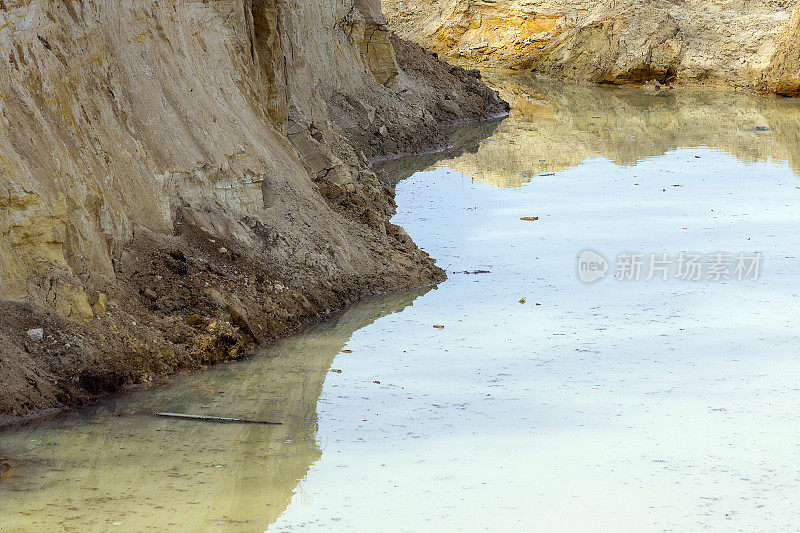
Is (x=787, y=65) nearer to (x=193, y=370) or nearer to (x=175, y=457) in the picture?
(x=193, y=370)

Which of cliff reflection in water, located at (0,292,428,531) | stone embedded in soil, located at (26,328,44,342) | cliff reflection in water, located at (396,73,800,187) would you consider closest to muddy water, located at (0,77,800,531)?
cliff reflection in water, located at (0,292,428,531)

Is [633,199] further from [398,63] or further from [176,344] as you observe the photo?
[398,63]

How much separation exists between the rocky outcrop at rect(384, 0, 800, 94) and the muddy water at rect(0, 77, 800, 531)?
16691 millimetres

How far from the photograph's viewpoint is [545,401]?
6535 mm

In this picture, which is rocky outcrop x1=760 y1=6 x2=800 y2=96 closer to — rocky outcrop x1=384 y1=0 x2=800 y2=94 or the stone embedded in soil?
rocky outcrop x1=384 y1=0 x2=800 y2=94

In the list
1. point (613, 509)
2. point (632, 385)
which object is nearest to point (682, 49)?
point (632, 385)

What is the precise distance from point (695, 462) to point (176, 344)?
11.7ft

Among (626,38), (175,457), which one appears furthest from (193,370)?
(626,38)

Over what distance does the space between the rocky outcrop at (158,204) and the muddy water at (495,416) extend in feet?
1.15

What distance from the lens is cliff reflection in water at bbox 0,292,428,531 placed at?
4.91 m

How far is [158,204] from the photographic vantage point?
788 cm

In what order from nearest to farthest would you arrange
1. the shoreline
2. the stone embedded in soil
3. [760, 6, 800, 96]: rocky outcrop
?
the shoreline
the stone embedded in soil
[760, 6, 800, 96]: rocky outcrop

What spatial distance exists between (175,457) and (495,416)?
1.94 meters

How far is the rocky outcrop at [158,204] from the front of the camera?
21.5 feet
